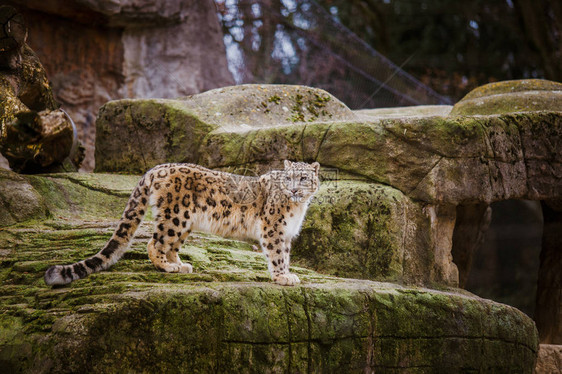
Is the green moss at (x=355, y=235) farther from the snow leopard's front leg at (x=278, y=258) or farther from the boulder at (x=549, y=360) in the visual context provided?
the boulder at (x=549, y=360)

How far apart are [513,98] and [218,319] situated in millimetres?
5741

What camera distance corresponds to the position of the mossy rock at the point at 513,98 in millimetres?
8109

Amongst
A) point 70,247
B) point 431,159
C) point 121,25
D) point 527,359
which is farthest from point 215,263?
point 121,25

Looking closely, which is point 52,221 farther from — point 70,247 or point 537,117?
point 537,117

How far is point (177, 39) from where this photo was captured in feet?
42.1

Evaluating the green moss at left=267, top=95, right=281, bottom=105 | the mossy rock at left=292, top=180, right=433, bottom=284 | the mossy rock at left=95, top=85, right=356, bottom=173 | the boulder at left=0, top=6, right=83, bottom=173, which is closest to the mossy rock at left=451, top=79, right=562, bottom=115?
the mossy rock at left=95, top=85, right=356, bottom=173

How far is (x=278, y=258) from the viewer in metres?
5.21

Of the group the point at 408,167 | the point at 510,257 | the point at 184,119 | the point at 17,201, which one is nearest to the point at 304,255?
the point at 408,167

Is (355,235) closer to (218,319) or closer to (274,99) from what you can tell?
(218,319)

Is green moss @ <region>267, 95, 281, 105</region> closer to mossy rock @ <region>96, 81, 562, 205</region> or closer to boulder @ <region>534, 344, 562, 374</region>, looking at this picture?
mossy rock @ <region>96, 81, 562, 205</region>

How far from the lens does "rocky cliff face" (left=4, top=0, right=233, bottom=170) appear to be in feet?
37.0

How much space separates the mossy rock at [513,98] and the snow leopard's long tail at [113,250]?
201 inches

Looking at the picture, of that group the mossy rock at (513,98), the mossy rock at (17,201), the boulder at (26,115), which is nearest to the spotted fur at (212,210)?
the boulder at (26,115)

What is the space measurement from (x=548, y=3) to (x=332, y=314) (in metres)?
14.2
